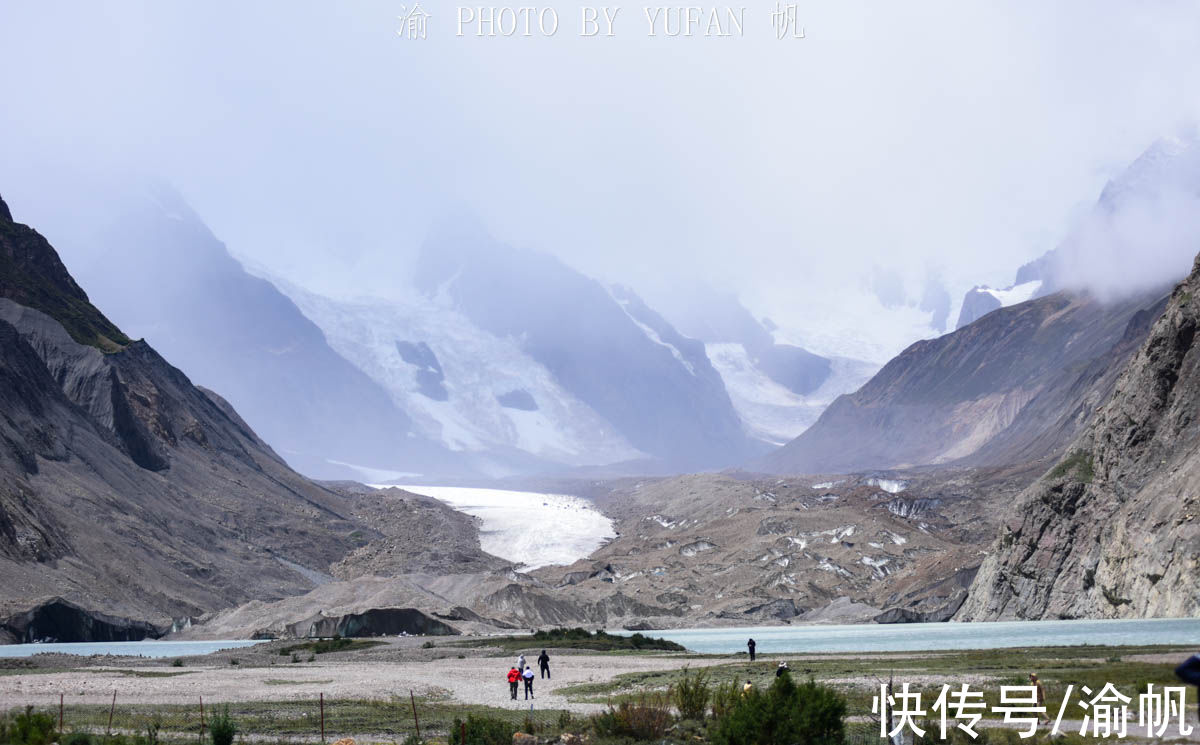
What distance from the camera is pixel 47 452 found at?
11225 centimetres

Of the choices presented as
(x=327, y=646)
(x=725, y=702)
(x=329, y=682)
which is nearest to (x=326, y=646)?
(x=327, y=646)

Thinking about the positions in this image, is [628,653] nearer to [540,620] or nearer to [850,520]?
[540,620]

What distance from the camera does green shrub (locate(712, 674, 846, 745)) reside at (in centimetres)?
2034

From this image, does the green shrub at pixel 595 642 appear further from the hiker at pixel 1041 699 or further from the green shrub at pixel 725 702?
the hiker at pixel 1041 699

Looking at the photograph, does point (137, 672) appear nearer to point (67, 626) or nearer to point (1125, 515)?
point (67, 626)

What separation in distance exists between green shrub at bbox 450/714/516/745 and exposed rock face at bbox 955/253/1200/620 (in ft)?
177

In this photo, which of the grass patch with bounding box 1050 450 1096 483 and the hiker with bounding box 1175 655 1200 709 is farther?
the grass patch with bounding box 1050 450 1096 483

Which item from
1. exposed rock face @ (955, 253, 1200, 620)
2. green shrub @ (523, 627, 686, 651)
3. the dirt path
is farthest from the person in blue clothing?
exposed rock face @ (955, 253, 1200, 620)

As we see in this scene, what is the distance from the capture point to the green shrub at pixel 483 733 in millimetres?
23703

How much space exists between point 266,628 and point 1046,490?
61711 millimetres

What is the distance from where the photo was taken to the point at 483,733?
2441 centimetres

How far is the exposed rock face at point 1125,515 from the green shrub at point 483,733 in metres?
53.9

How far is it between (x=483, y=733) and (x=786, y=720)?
7.08 meters

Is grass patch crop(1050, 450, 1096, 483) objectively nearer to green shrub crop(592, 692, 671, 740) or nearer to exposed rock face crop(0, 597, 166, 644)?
green shrub crop(592, 692, 671, 740)
